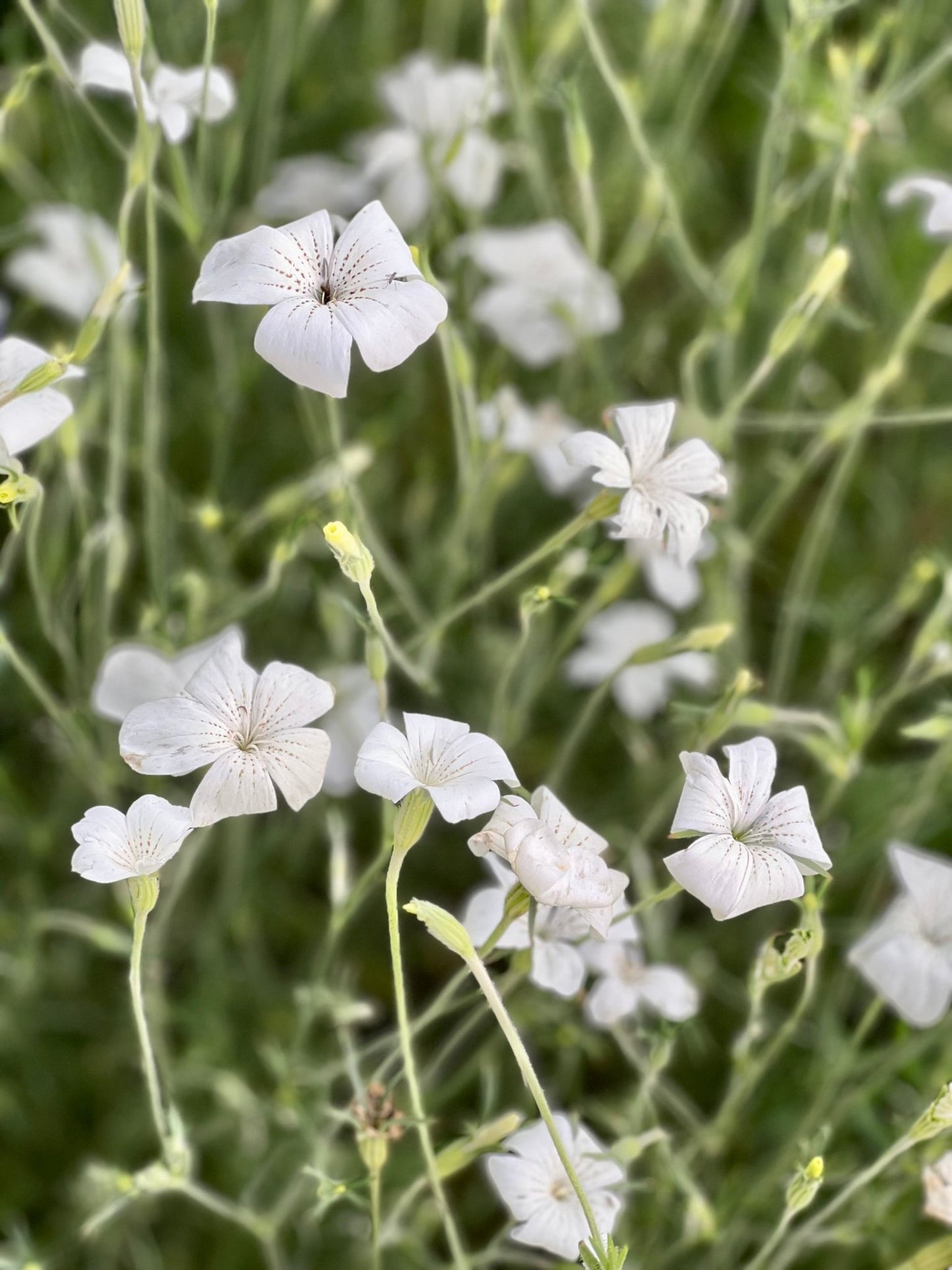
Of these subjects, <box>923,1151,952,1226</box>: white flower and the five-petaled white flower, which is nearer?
the five-petaled white flower

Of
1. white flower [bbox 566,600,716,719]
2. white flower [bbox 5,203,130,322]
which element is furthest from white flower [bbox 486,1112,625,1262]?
white flower [bbox 5,203,130,322]

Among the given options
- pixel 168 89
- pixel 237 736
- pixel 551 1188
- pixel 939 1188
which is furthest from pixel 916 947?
pixel 168 89

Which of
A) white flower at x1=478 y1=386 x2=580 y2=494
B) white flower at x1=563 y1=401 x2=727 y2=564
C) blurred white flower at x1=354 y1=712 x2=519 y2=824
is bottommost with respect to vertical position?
white flower at x1=478 y1=386 x2=580 y2=494

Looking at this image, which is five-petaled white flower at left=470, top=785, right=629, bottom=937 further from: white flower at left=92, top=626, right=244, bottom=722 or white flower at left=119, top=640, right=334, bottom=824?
white flower at left=92, top=626, right=244, bottom=722

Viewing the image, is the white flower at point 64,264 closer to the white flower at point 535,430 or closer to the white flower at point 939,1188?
the white flower at point 535,430

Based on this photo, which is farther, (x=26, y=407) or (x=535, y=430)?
(x=535, y=430)

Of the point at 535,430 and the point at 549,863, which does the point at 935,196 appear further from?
the point at 549,863
